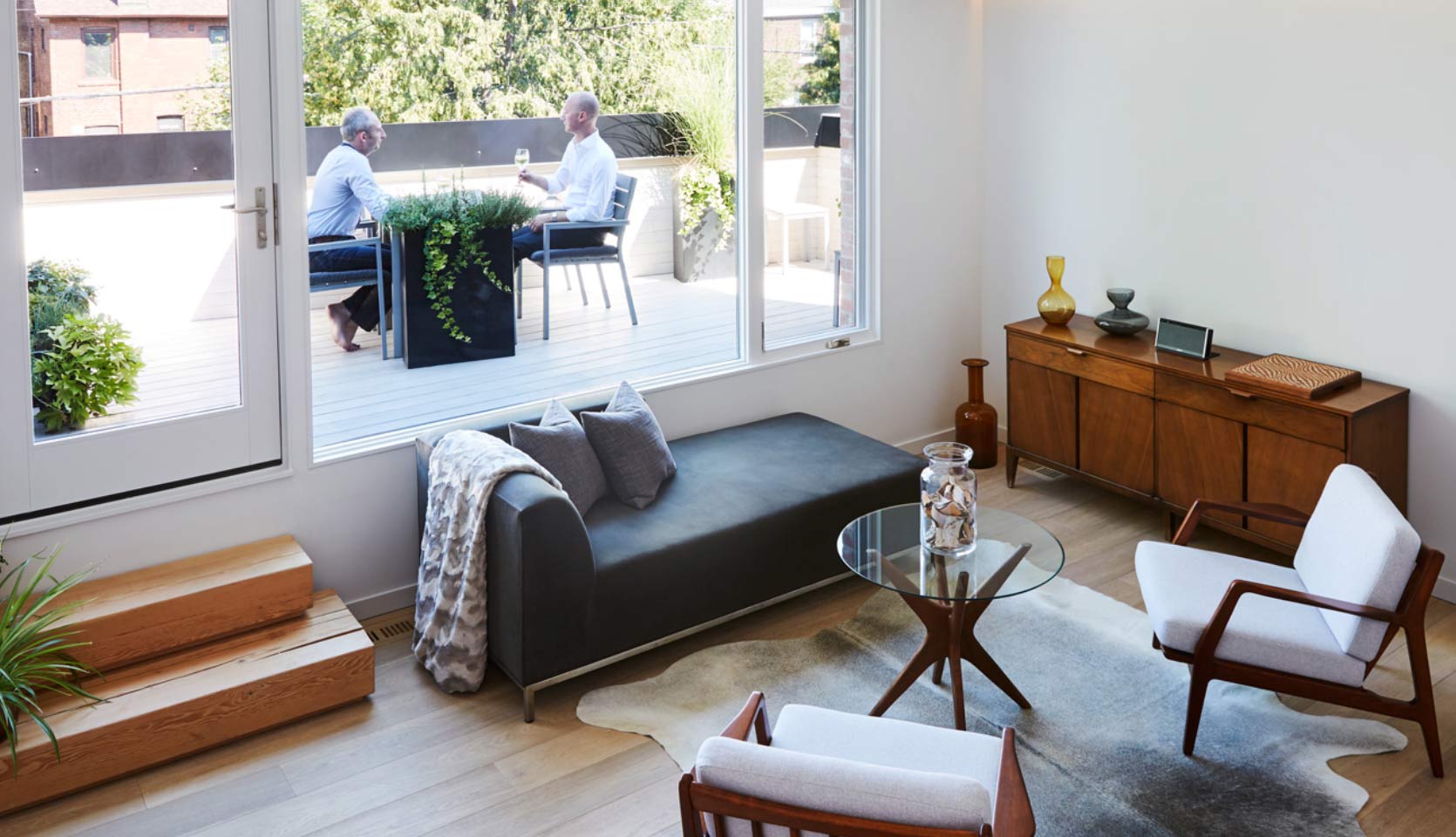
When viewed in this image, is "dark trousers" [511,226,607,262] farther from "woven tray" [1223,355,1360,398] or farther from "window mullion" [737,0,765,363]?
"woven tray" [1223,355,1360,398]

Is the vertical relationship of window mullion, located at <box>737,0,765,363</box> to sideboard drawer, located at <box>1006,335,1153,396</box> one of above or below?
above

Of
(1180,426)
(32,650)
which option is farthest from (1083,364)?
(32,650)

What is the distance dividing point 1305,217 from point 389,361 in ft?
11.0

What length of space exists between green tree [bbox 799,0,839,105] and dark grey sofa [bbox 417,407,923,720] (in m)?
1.50

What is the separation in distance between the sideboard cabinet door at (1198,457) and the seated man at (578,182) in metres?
2.29

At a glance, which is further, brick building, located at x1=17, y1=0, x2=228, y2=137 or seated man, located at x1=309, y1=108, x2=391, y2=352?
seated man, located at x1=309, y1=108, x2=391, y2=352

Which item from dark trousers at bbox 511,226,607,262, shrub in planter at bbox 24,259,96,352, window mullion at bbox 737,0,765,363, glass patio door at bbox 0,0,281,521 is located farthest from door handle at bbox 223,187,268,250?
window mullion at bbox 737,0,765,363

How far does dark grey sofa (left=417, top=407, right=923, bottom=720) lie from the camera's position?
351 cm

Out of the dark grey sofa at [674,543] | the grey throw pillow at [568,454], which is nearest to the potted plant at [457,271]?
the dark grey sofa at [674,543]

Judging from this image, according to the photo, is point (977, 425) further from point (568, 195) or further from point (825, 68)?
point (568, 195)

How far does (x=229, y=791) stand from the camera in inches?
128

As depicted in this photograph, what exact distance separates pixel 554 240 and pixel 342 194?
0.83 metres

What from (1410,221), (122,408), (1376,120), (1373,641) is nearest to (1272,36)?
(1376,120)

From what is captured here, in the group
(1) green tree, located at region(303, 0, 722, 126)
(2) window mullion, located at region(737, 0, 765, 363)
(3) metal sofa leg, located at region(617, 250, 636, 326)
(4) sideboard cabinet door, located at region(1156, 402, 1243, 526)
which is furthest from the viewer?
(2) window mullion, located at region(737, 0, 765, 363)
